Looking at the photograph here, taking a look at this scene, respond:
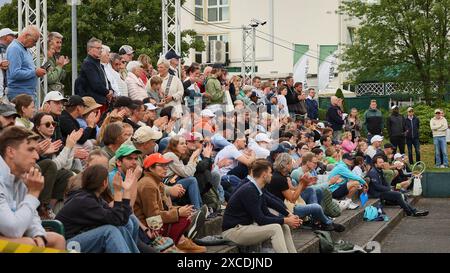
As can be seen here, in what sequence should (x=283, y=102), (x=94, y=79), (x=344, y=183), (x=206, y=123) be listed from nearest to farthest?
(x=94, y=79) < (x=206, y=123) < (x=344, y=183) < (x=283, y=102)

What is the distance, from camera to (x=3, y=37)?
13336 mm

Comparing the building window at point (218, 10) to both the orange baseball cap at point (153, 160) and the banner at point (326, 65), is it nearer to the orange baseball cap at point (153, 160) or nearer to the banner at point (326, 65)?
the banner at point (326, 65)

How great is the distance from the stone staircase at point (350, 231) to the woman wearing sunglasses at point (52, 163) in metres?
2.03

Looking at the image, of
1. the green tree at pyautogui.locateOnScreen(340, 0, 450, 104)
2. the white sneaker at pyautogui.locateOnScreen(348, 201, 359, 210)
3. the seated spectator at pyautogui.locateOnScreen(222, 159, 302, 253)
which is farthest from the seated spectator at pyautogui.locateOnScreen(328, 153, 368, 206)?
the green tree at pyautogui.locateOnScreen(340, 0, 450, 104)

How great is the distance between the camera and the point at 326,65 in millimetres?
48938

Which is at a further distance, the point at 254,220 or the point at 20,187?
the point at 254,220

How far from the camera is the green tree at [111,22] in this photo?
4522cm

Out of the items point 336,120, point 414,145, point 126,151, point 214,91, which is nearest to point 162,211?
point 126,151

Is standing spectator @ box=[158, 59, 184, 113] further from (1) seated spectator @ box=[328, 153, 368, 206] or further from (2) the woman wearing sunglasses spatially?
(2) the woman wearing sunglasses

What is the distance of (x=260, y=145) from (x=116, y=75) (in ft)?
10.1

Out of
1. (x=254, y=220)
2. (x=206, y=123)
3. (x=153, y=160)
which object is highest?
(x=206, y=123)

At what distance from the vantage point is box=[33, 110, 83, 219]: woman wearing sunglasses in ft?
30.1

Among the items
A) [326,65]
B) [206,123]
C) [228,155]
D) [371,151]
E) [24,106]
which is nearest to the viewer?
[24,106]

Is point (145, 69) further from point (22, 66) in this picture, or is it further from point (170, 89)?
point (22, 66)
